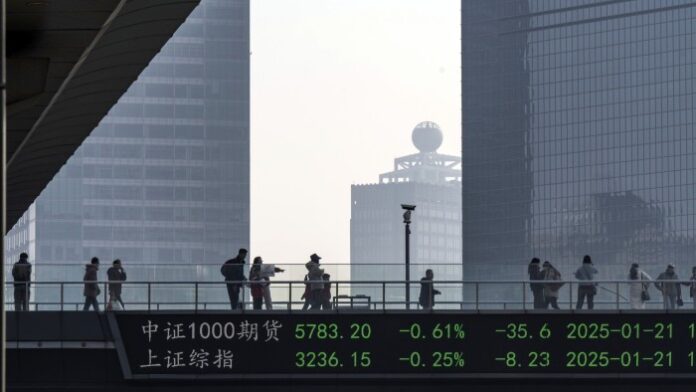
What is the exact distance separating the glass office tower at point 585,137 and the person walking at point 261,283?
14170 cm

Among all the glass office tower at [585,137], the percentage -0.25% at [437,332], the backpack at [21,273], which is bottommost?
the percentage -0.25% at [437,332]

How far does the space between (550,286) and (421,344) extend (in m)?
3.50

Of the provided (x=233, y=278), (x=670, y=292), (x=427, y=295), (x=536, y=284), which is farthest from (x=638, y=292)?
(x=233, y=278)

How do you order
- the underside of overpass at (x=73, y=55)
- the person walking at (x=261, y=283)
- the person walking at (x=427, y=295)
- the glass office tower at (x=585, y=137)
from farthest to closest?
1. the glass office tower at (x=585, y=137)
2. the person walking at (x=261, y=283)
3. the person walking at (x=427, y=295)
4. the underside of overpass at (x=73, y=55)

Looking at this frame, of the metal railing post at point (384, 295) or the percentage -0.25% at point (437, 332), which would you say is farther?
the metal railing post at point (384, 295)

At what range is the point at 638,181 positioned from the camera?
182 meters

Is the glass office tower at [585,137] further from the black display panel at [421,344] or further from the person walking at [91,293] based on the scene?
the person walking at [91,293]

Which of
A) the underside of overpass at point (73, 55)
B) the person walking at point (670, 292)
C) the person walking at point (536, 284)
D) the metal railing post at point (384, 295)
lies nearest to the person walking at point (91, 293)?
the metal railing post at point (384, 295)

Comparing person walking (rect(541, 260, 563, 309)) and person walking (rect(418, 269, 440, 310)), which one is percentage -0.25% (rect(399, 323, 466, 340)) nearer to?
person walking (rect(418, 269, 440, 310))

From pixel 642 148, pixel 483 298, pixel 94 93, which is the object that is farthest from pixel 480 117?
pixel 94 93

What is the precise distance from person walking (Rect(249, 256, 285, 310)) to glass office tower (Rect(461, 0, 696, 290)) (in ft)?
465

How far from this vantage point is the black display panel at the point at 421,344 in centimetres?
3541

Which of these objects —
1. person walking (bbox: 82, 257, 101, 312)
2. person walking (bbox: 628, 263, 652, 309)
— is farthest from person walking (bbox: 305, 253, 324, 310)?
person walking (bbox: 628, 263, 652, 309)

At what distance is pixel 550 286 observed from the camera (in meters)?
37.3
